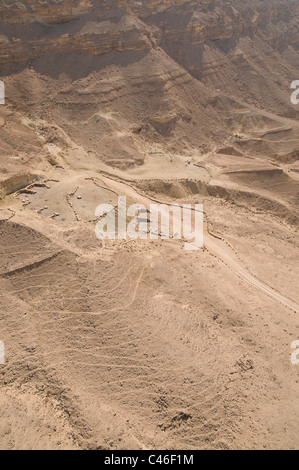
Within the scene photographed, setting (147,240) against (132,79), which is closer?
(147,240)

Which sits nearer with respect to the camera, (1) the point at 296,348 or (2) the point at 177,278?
(1) the point at 296,348

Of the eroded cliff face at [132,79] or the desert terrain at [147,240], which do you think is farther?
the eroded cliff face at [132,79]

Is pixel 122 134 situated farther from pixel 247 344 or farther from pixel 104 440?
pixel 104 440

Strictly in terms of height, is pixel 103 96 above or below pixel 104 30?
below

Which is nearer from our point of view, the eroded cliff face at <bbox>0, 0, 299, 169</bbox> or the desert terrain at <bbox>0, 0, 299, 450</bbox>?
the desert terrain at <bbox>0, 0, 299, 450</bbox>

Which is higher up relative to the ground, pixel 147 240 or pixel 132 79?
pixel 132 79
